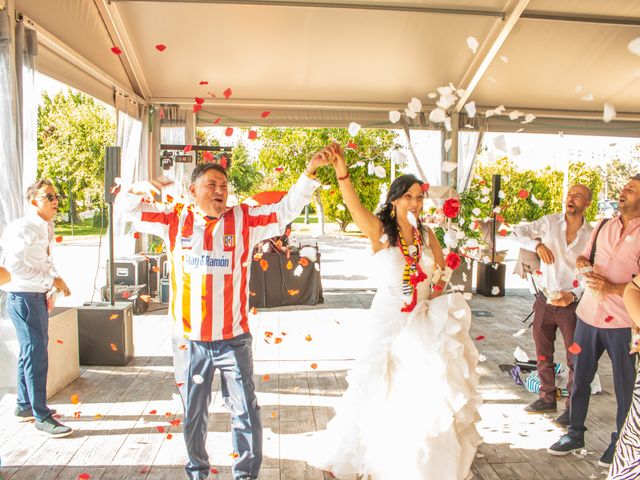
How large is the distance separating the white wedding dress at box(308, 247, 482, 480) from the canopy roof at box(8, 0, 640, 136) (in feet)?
14.9

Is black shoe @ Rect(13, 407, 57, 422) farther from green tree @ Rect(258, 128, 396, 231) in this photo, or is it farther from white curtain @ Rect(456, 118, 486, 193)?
green tree @ Rect(258, 128, 396, 231)

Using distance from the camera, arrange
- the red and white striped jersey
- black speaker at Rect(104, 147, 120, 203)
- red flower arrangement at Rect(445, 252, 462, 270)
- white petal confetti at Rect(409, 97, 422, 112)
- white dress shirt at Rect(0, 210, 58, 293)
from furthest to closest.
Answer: black speaker at Rect(104, 147, 120, 203)
white petal confetti at Rect(409, 97, 422, 112)
white dress shirt at Rect(0, 210, 58, 293)
red flower arrangement at Rect(445, 252, 462, 270)
the red and white striped jersey

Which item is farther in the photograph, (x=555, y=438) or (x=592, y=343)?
(x=555, y=438)

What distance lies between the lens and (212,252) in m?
2.75

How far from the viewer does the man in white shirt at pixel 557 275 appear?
392 cm

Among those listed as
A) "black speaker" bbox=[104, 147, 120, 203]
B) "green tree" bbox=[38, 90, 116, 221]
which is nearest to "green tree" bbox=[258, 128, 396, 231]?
"black speaker" bbox=[104, 147, 120, 203]

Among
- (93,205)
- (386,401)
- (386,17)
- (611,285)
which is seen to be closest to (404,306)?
(386,401)

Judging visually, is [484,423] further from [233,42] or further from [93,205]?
[93,205]

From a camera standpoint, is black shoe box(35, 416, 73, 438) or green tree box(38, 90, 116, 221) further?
green tree box(38, 90, 116, 221)

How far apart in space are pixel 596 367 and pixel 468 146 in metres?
6.88

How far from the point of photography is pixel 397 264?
116 inches

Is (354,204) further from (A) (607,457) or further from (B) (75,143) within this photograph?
(B) (75,143)

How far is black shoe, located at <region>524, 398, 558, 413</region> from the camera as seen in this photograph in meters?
4.16

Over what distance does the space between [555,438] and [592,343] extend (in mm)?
842
